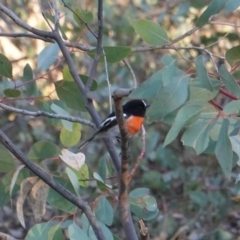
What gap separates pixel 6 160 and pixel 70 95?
0.30 metres

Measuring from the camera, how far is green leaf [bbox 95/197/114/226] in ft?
6.28

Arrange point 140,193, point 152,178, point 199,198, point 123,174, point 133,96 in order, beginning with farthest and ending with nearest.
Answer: point 152,178
point 199,198
point 140,193
point 133,96
point 123,174

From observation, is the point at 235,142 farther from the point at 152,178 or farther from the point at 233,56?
the point at 152,178

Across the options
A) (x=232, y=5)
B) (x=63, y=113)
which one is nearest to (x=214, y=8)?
(x=232, y=5)

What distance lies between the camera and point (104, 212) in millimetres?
1916

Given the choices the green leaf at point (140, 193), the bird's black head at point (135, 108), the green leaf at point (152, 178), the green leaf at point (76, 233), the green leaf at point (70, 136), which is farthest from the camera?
→ the green leaf at point (152, 178)

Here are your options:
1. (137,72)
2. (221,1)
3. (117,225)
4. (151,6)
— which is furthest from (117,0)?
(221,1)

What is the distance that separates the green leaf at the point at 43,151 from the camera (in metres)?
1.99

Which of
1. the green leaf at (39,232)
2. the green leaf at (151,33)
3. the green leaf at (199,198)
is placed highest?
the green leaf at (199,198)

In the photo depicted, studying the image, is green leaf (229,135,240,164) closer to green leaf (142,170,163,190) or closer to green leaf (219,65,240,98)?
green leaf (219,65,240,98)

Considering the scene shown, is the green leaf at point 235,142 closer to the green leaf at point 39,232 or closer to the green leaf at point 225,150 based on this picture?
the green leaf at point 225,150

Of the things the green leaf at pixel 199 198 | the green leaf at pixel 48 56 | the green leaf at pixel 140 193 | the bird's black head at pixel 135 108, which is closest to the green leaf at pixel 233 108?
the green leaf at pixel 140 193

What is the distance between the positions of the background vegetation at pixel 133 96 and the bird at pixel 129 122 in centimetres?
13

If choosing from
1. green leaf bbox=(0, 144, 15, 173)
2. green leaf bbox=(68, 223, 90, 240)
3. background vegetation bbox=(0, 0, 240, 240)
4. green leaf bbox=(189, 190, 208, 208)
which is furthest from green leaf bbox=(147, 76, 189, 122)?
green leaf bbox=(189, 190, 208, 208)
